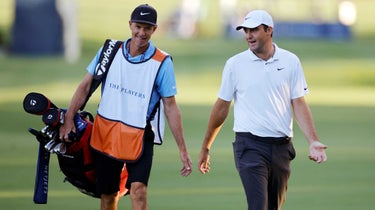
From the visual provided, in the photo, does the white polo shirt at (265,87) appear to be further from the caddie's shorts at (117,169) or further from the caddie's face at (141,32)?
the caddie's shorts at (117,169)

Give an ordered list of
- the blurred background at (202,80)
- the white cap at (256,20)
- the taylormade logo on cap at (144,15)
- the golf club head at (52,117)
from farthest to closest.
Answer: the blurred background at (202,80)
the golf club head at (52,117)
the taylormade logo on cap at (144,15)
the white cap at (256,20)

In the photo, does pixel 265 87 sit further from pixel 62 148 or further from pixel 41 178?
pixel 41 178

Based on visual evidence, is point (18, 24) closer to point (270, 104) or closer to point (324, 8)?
point (324, 8)

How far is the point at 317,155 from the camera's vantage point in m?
10.6

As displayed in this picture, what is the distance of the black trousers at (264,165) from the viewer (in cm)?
1075

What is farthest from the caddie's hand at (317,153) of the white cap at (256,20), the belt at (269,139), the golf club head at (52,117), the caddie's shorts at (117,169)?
the golf club head at (52,117)

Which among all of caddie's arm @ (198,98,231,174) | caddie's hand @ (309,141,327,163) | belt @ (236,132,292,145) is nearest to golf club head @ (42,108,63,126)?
caddie's arm @ (198,98,231,174)

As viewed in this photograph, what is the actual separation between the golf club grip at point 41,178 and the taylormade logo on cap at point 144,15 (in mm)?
1479

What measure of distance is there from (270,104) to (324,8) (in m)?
31.8

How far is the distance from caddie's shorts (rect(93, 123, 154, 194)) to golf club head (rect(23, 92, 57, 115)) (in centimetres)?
61

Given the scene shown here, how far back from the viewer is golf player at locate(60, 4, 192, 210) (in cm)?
1110

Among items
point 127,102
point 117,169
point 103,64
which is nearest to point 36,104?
point 103,64

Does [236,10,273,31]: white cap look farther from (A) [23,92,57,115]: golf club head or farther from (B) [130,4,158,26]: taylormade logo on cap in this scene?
(A) [23,92,57,115]: golf club head

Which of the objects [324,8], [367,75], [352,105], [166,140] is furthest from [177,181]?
[324,8]
